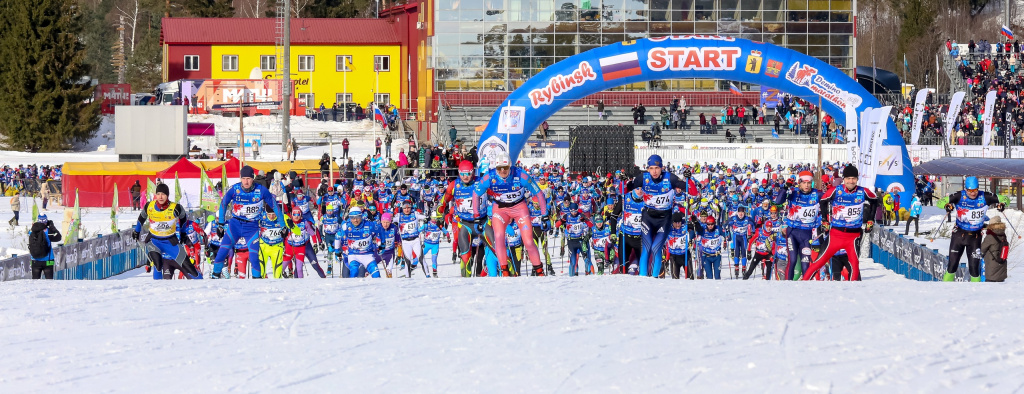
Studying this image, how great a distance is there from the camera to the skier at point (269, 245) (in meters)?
14.1

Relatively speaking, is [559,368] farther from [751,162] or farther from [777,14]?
[777,14]

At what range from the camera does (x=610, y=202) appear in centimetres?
2017

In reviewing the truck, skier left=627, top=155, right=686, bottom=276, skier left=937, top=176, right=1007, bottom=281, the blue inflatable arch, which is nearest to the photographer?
skier left=627, top=155, right=686, bottom=276

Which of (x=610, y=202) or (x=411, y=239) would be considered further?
(x=610, y=202)

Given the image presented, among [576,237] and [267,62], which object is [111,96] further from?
[576,237]

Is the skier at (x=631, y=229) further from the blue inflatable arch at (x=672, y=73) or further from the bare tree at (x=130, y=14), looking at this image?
the bare tree at (x=130, y=14)

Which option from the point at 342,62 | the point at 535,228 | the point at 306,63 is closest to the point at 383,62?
the point at 342,62

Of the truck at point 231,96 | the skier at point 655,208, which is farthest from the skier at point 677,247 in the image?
the truck at point 231,96

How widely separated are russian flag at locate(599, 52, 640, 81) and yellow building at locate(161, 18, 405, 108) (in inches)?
1258

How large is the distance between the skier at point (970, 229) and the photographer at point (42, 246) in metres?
10.5

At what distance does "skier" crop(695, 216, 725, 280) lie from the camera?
1564 centimetres

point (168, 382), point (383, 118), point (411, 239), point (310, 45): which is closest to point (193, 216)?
point (411, 239)

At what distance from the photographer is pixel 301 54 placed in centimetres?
5991

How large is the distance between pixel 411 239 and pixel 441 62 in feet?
103
